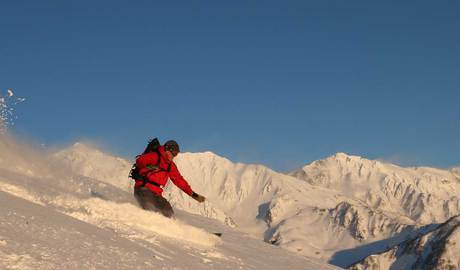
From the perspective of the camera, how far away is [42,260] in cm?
734

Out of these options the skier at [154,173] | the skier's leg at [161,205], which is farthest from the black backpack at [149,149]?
the skier's leg at [161,205]

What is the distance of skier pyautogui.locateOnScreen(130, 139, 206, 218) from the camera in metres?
14.3

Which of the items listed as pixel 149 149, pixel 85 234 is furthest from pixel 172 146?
pixel 85 234

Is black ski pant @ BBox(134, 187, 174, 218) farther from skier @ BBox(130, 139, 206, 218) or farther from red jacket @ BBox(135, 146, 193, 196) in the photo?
red jacket @ BBox(135, 146, 193, 196)

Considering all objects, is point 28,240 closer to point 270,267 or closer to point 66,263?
point 66,263

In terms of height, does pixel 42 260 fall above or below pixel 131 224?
below

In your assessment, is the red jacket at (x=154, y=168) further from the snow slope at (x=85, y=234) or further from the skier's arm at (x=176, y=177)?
the snow slope at (x=85, y=234)

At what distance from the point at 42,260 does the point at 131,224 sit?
209 inches

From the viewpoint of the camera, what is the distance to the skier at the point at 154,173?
14266 millimetres

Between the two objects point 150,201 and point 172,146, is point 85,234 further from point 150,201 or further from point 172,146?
point 172,146

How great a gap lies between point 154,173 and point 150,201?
2.26ft

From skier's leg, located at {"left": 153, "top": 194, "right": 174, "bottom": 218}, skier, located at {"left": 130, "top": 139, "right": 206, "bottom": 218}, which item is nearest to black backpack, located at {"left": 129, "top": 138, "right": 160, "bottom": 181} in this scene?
skier, located at {"left": 130, "top": 139, "right": 206, "bottom": 218}

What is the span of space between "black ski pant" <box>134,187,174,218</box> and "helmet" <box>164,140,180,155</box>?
106cm

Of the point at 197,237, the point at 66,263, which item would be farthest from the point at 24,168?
the point at 66,263
